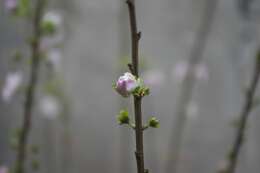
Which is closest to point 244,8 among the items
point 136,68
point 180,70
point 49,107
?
point 180,70

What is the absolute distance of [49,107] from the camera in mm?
1877

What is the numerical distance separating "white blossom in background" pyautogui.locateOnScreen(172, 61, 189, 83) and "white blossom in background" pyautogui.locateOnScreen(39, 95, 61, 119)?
406 millimetres

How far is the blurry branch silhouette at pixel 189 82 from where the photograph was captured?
1447 millimetres

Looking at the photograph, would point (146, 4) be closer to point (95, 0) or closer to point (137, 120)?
point (95, 0)

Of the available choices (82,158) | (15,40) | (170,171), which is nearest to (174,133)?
(170,171)

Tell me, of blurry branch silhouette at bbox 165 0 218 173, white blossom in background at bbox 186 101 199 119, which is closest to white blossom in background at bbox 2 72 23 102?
blurry branch silhouette at bbox 165 0 218 173

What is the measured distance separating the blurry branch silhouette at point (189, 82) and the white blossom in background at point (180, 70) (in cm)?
3

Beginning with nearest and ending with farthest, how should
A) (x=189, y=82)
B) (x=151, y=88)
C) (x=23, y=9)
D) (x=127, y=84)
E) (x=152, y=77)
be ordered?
(x=127, y=84) < (x=23, y=9) < (x=189, y=82) < (x=152, y=77) < (x=151, y=88)

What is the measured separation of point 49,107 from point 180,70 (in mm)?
467

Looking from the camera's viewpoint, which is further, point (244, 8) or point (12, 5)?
point (244, 8)

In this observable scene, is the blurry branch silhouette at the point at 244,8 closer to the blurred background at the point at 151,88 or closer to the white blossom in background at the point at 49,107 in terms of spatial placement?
the blurred background at the point at 151,88

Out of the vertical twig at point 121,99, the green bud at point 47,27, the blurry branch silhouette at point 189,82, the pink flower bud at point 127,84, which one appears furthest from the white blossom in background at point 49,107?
the pink flower bud at point 127,84

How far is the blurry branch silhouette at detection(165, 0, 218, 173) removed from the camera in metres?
1.45

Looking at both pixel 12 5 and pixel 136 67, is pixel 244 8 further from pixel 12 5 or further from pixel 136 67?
pixel 136 67
